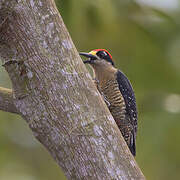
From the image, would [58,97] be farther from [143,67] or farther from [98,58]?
[143,67]

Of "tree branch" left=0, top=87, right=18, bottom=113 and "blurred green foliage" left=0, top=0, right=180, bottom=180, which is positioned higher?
"tree branch" left=0, top=87, right=18, bottom=113

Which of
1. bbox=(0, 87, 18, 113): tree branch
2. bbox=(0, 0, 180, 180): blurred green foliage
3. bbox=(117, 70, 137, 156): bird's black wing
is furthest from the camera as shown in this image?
bbox=(0, 0, 180, 180): blurred green foliage

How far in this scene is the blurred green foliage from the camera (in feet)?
29.6

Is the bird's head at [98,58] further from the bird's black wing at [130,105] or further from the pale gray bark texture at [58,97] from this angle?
the pale gray bark texture at [58,97]

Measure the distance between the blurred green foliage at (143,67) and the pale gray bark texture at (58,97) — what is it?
4703 mm

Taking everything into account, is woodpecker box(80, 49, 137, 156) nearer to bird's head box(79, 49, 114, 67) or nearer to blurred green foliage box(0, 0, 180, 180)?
bird's head box(79, 49, 114, 67)

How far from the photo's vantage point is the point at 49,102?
3410 mm

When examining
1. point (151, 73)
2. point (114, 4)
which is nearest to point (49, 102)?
point (114, 4)

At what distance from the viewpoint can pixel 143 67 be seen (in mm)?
10492

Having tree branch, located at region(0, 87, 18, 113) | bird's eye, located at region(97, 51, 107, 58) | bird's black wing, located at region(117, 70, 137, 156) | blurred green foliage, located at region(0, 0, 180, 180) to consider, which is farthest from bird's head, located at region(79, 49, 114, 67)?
tree branch, located at region(0, 87, 18, 113)

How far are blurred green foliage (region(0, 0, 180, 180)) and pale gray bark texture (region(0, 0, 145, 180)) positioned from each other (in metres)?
4.70

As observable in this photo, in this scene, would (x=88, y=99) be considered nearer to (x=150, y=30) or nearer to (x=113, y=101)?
(x=113, y=101)

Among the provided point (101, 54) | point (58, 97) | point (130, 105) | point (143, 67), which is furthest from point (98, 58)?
point (143, 67)

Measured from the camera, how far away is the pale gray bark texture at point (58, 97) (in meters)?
3.34
